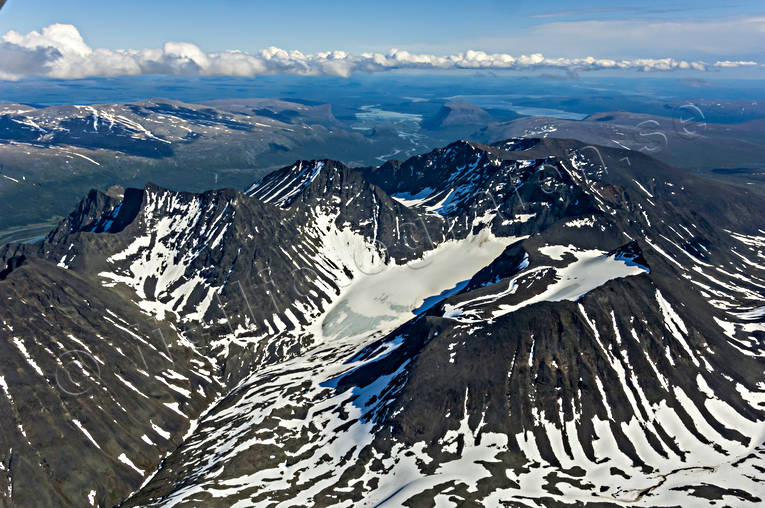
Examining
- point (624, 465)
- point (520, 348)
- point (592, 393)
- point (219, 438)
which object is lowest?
point (219, 438)

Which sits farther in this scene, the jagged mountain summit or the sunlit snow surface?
the jagged mountain summit

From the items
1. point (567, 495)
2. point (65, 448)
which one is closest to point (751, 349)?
point (567, 495)

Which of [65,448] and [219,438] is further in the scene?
[219,438]

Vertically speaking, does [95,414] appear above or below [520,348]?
below

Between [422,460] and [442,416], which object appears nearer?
[422,460]

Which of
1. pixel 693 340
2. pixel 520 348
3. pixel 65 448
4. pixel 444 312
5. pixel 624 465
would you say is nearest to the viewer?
pixel 624 465

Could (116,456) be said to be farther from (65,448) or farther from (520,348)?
(520,348)

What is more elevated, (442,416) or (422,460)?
(442,416)

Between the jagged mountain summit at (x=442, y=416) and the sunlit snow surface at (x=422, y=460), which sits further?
the jagged mountain summit at (x=442, y=416)

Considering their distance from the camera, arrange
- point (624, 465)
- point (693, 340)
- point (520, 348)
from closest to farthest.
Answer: point (624, 465), point (520, 348), point (693, 340)
